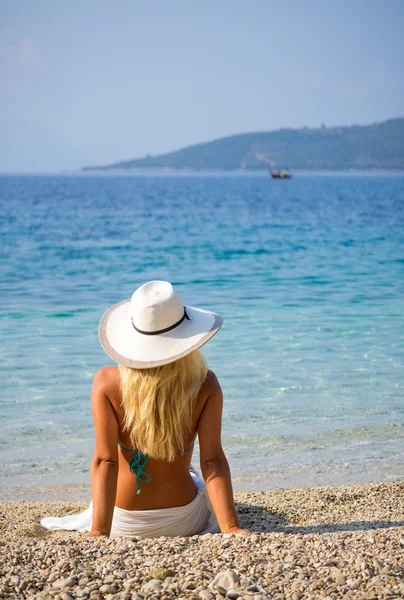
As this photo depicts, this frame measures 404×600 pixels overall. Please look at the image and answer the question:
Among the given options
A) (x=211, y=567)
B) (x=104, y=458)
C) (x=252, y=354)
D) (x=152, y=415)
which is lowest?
(x=252, y=354)

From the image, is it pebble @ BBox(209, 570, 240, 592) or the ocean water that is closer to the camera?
pebble @ BBox(209, 570, 240, 592)

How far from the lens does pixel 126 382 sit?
2.89 meters

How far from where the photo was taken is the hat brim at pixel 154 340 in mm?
2809

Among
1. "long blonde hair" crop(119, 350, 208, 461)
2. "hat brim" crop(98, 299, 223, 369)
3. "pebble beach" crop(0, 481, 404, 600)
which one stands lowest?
"pebble beach" crop(0, 481, 404, 600)

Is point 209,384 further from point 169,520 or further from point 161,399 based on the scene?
point 169,520

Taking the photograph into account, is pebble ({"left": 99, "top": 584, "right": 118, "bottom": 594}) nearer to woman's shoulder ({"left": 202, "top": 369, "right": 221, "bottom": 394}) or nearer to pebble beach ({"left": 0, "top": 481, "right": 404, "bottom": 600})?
pebble beach ({"left": 0, "top": 481, "right": 404, "bottom": 600})

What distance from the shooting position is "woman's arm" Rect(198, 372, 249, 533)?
9.84 ft

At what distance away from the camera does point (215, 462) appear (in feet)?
9.89

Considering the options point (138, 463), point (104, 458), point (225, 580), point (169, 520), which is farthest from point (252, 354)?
point (225, 580)

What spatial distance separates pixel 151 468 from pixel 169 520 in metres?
0.27

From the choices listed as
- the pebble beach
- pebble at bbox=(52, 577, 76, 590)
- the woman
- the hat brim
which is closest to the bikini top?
the woman

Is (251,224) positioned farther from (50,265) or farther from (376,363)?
(376,363)

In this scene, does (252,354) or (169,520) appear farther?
(252,354)

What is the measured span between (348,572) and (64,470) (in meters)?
2.87
